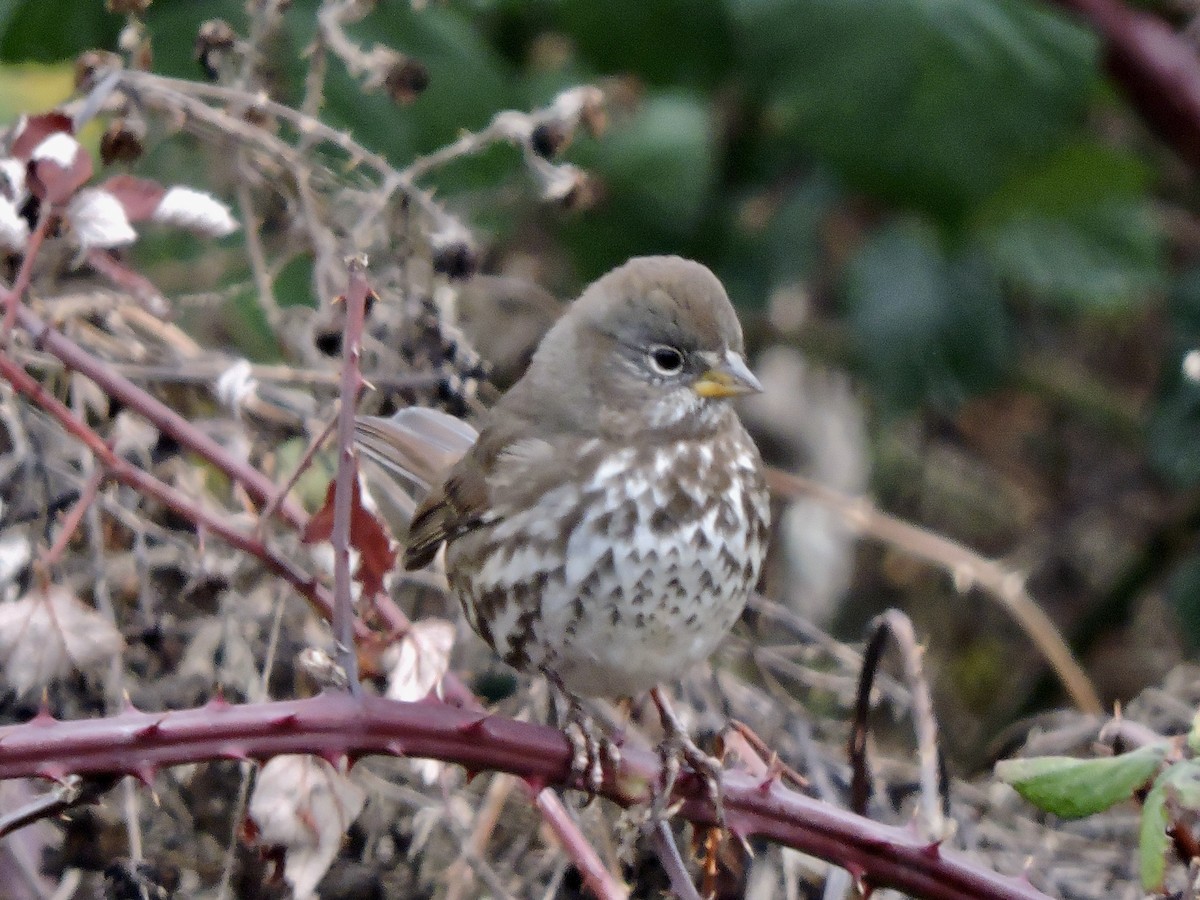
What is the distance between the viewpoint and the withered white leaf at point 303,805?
5.69 ft

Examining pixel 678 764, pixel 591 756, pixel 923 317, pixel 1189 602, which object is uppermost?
pixel 591 756

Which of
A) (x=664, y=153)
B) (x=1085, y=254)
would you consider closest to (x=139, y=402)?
(x=664, y=153)

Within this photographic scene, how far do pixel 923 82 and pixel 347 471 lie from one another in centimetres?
239

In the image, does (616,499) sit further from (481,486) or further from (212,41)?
(212,41)

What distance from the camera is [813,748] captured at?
2.63 m

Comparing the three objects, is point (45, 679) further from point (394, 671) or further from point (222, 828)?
point (222, 828)

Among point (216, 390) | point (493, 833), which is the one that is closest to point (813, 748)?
point (493, 833)

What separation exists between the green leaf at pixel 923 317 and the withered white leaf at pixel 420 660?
2316mm

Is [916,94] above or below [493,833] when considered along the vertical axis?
above

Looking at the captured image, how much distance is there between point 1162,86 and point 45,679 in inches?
105

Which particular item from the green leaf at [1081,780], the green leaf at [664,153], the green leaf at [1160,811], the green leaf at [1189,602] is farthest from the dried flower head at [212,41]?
the green leaf at [1189,602]

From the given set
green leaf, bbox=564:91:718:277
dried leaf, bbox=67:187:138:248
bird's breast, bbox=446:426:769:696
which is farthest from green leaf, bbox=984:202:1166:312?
dried leaf, bbox=67:187:138:248

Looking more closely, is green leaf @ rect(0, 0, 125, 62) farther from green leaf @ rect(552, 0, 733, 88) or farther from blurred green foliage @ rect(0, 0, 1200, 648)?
green leaf @ rect(552, 0, 733, 88)

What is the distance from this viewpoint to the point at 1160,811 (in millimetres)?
1719
